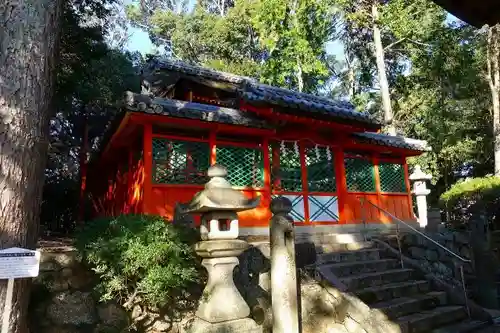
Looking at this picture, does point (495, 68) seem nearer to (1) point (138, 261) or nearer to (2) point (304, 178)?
(2) point (304, 178)

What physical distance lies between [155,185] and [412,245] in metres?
6.33

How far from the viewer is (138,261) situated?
14.9 ft

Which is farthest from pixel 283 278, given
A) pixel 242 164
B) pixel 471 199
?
pixel 471 199

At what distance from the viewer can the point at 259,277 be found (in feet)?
19.8

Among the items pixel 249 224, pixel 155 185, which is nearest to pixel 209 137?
pixel 155 185

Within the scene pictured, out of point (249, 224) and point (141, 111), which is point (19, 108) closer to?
point (141, 111)

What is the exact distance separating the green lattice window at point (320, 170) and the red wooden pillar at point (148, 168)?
4.26 m

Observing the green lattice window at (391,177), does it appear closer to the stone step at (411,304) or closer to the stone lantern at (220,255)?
the stone step at (411,304)

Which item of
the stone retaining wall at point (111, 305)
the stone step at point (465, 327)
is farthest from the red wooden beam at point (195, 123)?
the stone step at point (465, 327)

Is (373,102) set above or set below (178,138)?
above

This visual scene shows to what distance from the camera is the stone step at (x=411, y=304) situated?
6027 millimetres

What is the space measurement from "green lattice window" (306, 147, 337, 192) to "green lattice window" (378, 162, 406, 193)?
232cm

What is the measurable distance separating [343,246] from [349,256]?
723 millimetres

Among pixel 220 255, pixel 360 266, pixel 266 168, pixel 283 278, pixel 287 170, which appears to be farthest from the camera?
pixel 287 170
